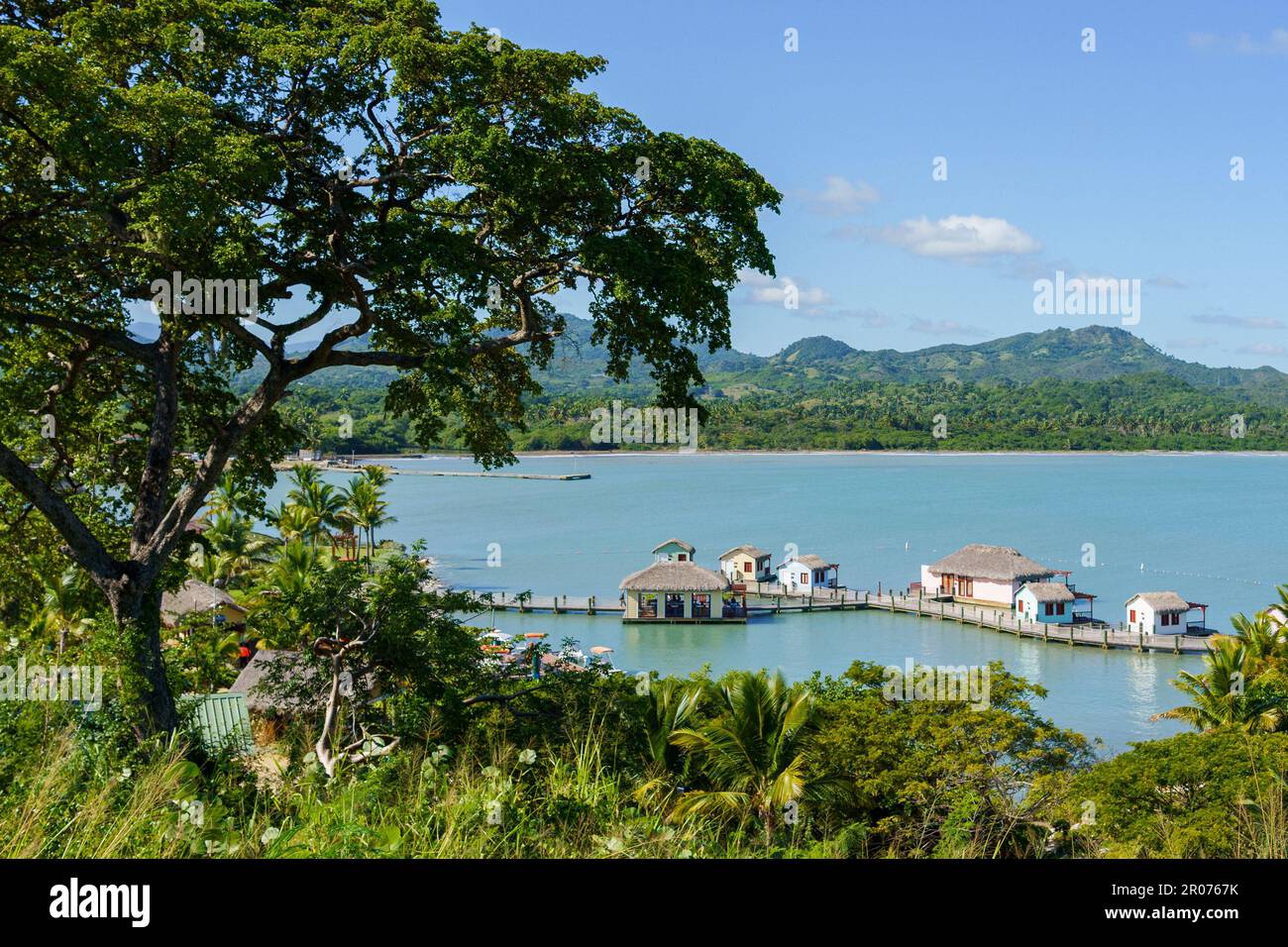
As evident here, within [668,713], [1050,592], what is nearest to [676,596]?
[1050,592]

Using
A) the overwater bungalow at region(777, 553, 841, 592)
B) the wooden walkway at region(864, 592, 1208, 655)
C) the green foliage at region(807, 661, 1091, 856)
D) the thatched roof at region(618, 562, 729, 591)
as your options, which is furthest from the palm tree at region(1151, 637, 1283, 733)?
the overwater bungalow at region(777, 553, 841, 592)

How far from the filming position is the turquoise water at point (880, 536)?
31.2 m

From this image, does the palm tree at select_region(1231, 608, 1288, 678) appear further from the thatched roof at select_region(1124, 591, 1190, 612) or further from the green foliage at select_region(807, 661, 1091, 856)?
the thatched roof at select_region(1124, 591, 1190, 612)

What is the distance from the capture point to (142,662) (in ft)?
24.1

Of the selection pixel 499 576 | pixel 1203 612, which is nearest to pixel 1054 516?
pixel 1203 612

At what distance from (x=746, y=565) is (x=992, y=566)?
33.0 feet

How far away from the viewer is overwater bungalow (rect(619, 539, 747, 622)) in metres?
36.5

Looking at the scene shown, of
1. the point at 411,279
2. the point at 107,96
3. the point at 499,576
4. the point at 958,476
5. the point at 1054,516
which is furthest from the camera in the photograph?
the point at 958,476

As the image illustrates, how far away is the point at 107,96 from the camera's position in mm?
6199

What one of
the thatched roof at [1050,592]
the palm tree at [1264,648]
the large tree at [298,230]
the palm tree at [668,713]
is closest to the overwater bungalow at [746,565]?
the thatched roof at [1050,592]

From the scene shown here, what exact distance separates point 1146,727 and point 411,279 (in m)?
22.1

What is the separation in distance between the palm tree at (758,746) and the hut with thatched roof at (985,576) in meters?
27.6

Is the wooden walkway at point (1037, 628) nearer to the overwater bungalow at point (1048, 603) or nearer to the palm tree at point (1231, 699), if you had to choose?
the overwater bungalow at point (1048, 603)
